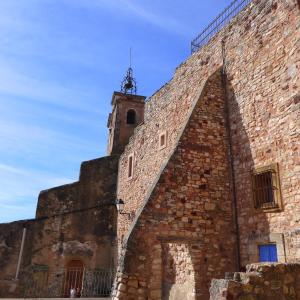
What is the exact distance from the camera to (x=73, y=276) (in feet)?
54.1

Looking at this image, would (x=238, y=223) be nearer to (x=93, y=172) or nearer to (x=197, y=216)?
(x=197, y=216)

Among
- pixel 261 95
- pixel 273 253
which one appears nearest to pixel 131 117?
pixel 261 95

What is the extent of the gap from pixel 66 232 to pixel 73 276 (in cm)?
203

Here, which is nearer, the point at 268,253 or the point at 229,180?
the point at 268,253

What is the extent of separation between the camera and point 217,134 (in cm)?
1005

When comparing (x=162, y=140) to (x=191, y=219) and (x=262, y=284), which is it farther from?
(x=262, y=284)

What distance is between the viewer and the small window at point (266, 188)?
8195 mm

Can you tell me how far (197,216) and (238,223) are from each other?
1089 mm

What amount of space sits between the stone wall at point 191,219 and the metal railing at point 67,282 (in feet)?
18.9

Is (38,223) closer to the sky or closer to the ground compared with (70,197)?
closer to the ground

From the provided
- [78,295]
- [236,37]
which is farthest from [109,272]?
[236,37]

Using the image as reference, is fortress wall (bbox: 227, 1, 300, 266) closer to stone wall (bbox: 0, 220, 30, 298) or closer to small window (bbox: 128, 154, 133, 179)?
small window (bbox: 128, 154, 133, 179)

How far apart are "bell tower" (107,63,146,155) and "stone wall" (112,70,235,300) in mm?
13735

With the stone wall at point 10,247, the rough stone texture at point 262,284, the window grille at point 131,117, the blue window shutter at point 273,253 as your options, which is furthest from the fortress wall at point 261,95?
the window grille at point 131,117
